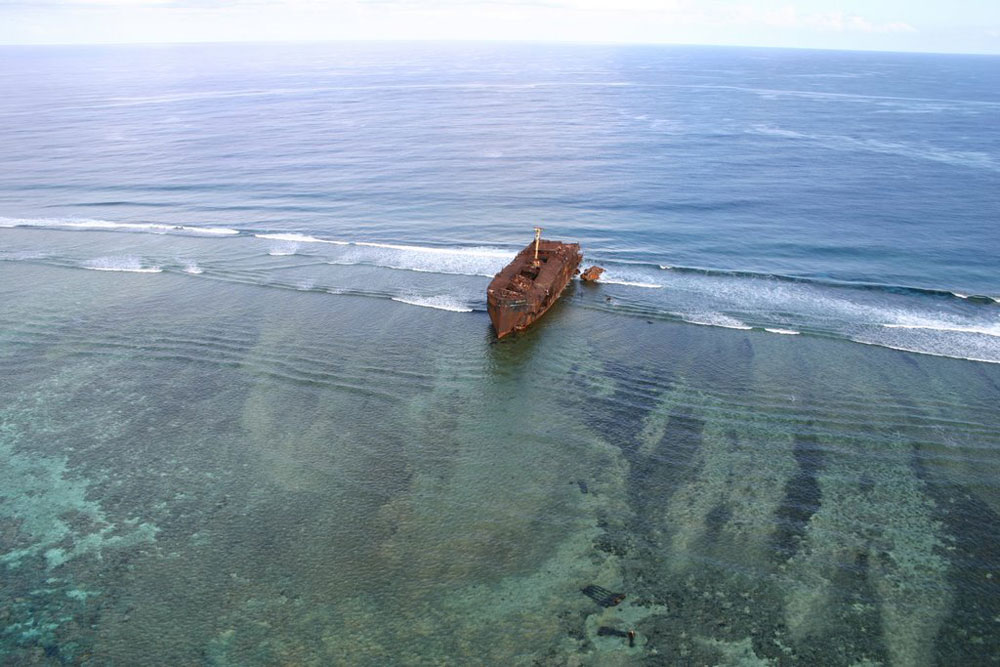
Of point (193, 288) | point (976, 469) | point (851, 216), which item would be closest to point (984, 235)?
point (851, 216)

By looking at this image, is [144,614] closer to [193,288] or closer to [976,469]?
[193,288]

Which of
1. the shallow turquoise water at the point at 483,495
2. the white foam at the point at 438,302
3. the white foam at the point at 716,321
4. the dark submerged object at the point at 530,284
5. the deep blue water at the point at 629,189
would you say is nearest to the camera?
the shallow turquoise water at the point at 483,495

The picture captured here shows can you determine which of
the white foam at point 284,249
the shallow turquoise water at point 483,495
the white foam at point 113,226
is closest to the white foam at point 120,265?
the white foam at point 113,226

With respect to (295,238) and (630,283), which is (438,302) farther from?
(295,238)

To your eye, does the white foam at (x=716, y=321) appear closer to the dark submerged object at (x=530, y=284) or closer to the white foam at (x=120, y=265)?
the dark submerged object at (x=530, y=284)

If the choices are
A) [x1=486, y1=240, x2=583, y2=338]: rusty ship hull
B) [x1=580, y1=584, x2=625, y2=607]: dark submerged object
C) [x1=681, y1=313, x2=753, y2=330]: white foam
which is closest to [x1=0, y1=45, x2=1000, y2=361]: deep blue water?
[x1=681, y1=313, x2=753, y2=330]: white foam
